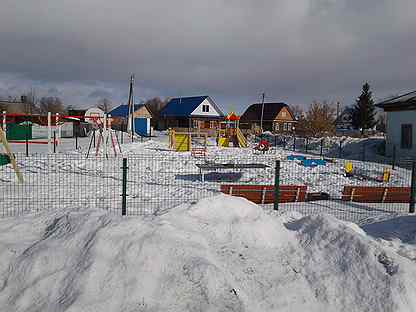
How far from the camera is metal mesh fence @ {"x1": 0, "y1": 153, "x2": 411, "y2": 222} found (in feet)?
29.1

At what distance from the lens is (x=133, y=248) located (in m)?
4.30

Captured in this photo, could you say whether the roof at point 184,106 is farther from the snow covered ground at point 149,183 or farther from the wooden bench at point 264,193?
the wooden bench at point 264,193

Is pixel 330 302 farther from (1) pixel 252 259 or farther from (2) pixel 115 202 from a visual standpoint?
(2) pixel 115 202

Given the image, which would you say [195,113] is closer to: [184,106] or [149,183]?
[184,106]

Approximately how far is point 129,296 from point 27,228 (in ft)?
8.11

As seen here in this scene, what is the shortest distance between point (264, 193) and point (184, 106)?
56082mm

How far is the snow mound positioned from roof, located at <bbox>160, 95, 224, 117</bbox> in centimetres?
5703

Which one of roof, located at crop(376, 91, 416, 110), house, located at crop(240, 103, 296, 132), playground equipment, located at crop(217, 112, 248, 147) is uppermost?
house, located at crop(240, 103, 296, 132)

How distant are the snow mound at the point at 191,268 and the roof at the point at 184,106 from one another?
5703 cm

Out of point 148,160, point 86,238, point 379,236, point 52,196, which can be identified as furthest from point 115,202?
point 148,160

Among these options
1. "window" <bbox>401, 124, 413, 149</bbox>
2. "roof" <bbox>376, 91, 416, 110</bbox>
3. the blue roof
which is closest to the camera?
"roof" <bbox>376, 91, 416, 110</bbox>

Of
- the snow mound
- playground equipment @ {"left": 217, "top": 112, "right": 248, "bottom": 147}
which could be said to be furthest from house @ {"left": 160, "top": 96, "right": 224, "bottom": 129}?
the snow mound

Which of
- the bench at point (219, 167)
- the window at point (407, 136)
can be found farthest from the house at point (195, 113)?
the bench at point (219, 167)

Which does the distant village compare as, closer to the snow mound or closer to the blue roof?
the blue roof
